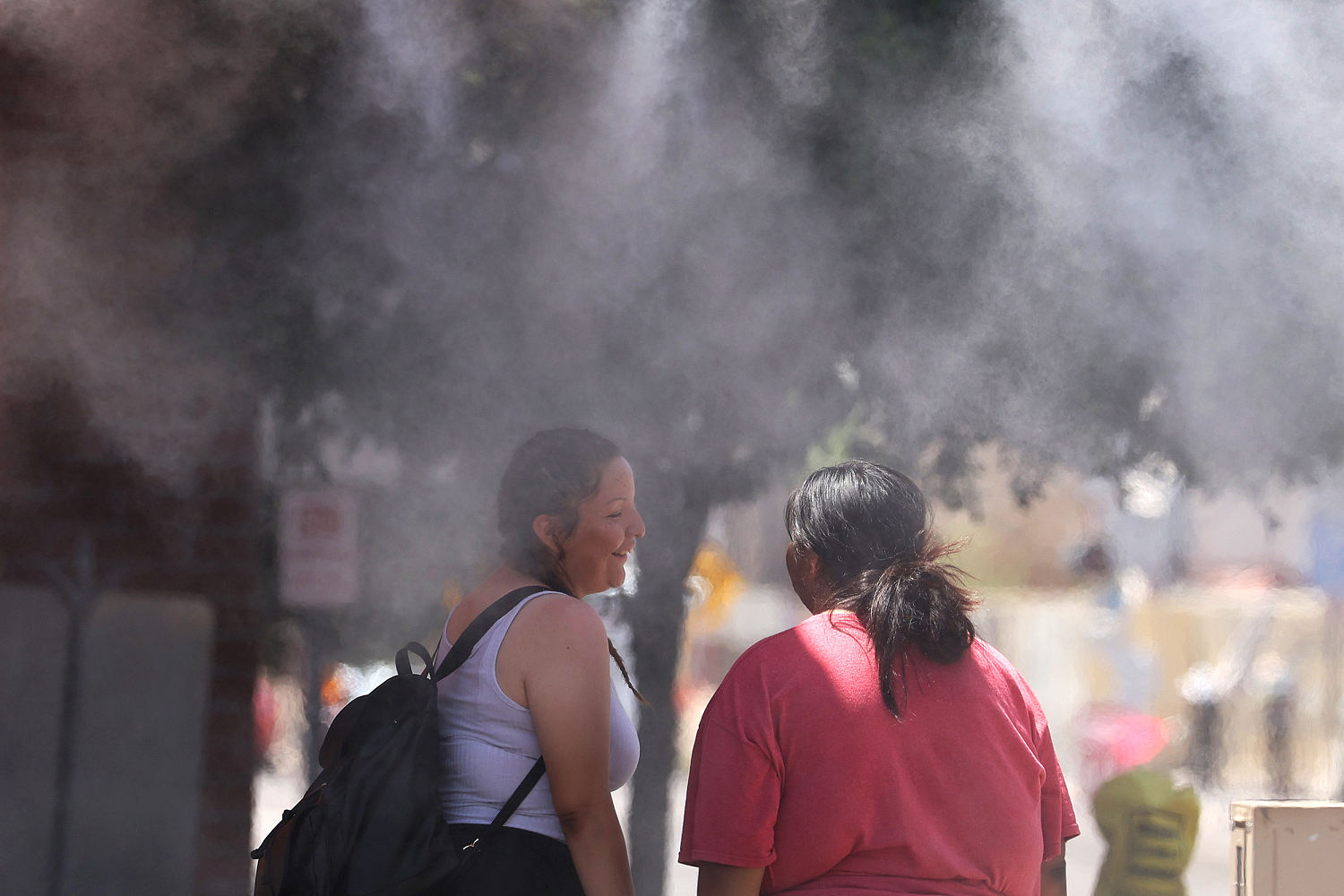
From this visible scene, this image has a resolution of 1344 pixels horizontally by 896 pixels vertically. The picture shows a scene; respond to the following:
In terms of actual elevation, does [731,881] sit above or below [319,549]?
below

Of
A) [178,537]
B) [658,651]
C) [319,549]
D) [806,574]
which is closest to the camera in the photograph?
[806,574]

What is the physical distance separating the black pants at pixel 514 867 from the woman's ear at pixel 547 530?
15.0 inches

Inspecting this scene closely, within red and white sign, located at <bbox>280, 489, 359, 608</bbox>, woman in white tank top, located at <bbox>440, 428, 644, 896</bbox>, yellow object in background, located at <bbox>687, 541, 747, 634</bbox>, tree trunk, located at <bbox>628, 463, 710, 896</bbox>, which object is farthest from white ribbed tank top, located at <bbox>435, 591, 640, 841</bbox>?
yellow object in background, located at <bbox>687, 541, 747, 634</bbox>

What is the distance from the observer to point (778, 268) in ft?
9.80

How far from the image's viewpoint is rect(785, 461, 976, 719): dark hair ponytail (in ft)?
4.54

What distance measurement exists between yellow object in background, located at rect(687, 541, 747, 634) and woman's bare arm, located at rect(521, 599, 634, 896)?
681cm

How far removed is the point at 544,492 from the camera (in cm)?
162

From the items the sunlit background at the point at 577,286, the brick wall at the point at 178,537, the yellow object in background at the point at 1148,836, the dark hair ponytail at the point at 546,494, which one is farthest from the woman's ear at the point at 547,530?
the yellow object in background at the point at 1148,836

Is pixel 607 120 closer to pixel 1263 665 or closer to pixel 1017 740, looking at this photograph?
pixel 1017 740

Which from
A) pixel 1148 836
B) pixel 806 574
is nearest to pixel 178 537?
pixel 806 574

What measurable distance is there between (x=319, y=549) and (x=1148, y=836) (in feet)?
11.0

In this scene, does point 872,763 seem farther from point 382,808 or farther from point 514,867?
point 382,808

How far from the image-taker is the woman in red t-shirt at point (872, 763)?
1.33 meters

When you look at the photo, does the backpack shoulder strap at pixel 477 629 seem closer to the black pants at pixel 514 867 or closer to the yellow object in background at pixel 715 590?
the black pants at pixel 514 867
